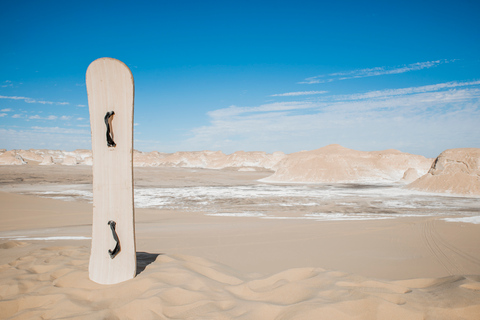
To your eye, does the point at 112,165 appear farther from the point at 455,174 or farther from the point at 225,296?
the point at 455,174

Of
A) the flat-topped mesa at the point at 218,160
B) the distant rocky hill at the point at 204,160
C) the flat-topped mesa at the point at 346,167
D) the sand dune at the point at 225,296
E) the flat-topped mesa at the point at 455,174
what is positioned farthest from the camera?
the flat-topped mesa at the point at 218,160

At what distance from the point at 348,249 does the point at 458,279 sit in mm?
2720

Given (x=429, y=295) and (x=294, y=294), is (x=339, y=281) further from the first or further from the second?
(x=429, y=295)

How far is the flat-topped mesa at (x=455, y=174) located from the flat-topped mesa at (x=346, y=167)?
1390 cm

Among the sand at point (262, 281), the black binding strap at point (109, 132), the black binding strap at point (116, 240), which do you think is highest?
the black binding strap at point (109, 132)

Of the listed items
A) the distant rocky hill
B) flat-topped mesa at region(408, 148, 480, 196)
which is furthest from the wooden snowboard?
the distant rocky hill

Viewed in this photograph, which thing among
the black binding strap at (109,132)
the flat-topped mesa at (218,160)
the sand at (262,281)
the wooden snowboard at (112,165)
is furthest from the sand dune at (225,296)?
the flat-topped mesa at (218,160)

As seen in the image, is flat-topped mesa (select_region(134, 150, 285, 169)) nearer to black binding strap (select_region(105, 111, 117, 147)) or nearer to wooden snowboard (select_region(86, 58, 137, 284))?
wooden snowboard (select_region(86, 58, 137, 284))

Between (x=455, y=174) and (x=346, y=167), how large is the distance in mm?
18401

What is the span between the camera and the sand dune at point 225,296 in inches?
95.8

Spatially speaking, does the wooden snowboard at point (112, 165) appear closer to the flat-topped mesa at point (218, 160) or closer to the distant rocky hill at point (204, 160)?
the distant rocky hill at point (204, 160)

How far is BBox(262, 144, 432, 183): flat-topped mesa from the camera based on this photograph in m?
40.2

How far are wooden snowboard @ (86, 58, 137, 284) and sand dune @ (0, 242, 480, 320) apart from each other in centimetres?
26

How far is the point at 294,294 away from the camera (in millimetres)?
2896
